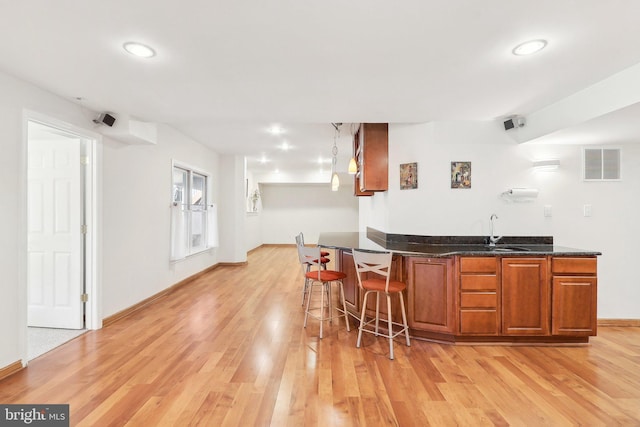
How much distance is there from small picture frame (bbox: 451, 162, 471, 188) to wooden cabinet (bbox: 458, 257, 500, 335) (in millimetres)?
1095

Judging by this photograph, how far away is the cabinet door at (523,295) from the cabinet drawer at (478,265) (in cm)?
12

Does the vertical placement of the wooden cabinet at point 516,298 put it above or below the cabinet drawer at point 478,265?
below

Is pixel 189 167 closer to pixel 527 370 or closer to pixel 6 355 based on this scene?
pixel 6 355

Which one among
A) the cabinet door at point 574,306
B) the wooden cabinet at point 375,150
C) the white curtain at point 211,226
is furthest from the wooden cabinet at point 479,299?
Result: the white curtain at point 211,226

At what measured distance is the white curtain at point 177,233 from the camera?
15.6ft

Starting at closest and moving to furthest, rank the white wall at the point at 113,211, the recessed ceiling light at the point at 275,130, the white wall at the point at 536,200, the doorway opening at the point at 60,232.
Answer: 1. the white wall at the point at 113,211
2. the doorway opening at the point at 60,232
3. the white wall at the point at 536,200
4. the recessed ceiling light at the point at 275,130

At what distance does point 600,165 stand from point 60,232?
6358 mm

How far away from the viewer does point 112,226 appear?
11.6 feet

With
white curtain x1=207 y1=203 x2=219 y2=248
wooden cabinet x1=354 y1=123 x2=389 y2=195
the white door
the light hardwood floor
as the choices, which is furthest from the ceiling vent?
wooden cabinet x1=354 y1=123 x2=389 y2=195

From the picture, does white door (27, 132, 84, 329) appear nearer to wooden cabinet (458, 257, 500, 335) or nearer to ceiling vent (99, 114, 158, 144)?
ceiling vent (99, 114, 158, 144)

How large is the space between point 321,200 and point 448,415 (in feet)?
30.1

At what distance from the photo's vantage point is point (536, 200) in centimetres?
362

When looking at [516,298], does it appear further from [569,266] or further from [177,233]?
[177,233]

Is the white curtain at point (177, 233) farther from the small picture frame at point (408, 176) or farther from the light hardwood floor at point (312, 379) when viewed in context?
the small picture frame at point (408, 176)
